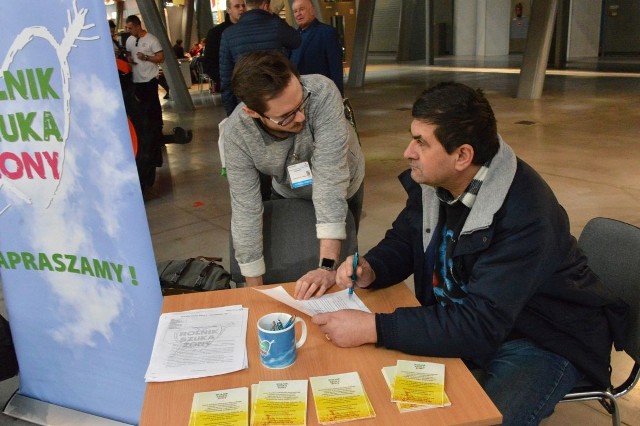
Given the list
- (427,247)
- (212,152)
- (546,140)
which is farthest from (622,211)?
(212,152)

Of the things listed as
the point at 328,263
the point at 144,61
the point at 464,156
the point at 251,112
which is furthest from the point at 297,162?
the point at 144,61

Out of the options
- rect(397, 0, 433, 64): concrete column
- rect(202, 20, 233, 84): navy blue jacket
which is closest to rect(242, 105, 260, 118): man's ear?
rect(202, 20, 233, 84): navy blue jacket

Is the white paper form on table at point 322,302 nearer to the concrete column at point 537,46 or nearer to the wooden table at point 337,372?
the wooden table at point 337,372

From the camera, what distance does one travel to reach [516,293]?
1.34 meters

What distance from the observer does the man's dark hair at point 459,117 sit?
136cm

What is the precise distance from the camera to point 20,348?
2.15 m

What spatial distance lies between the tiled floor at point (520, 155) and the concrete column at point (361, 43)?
1802mm

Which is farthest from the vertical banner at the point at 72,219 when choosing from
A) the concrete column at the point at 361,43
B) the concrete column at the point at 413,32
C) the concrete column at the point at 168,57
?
the concrete column at the point at 413,32

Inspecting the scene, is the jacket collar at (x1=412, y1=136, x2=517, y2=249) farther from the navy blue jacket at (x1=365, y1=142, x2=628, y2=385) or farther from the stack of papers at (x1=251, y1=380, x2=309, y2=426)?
the stack of papers at (x1=251, y1=380, x2=309, y2=426)

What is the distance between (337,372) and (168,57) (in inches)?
408

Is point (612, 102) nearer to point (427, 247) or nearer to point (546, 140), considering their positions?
point (546, 140)

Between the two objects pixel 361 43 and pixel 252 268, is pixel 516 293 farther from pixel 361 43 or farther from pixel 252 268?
pixel 361 43

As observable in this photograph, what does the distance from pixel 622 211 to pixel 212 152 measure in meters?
4.75

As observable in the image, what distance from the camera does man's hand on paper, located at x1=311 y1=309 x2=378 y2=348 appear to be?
53.7 inches
